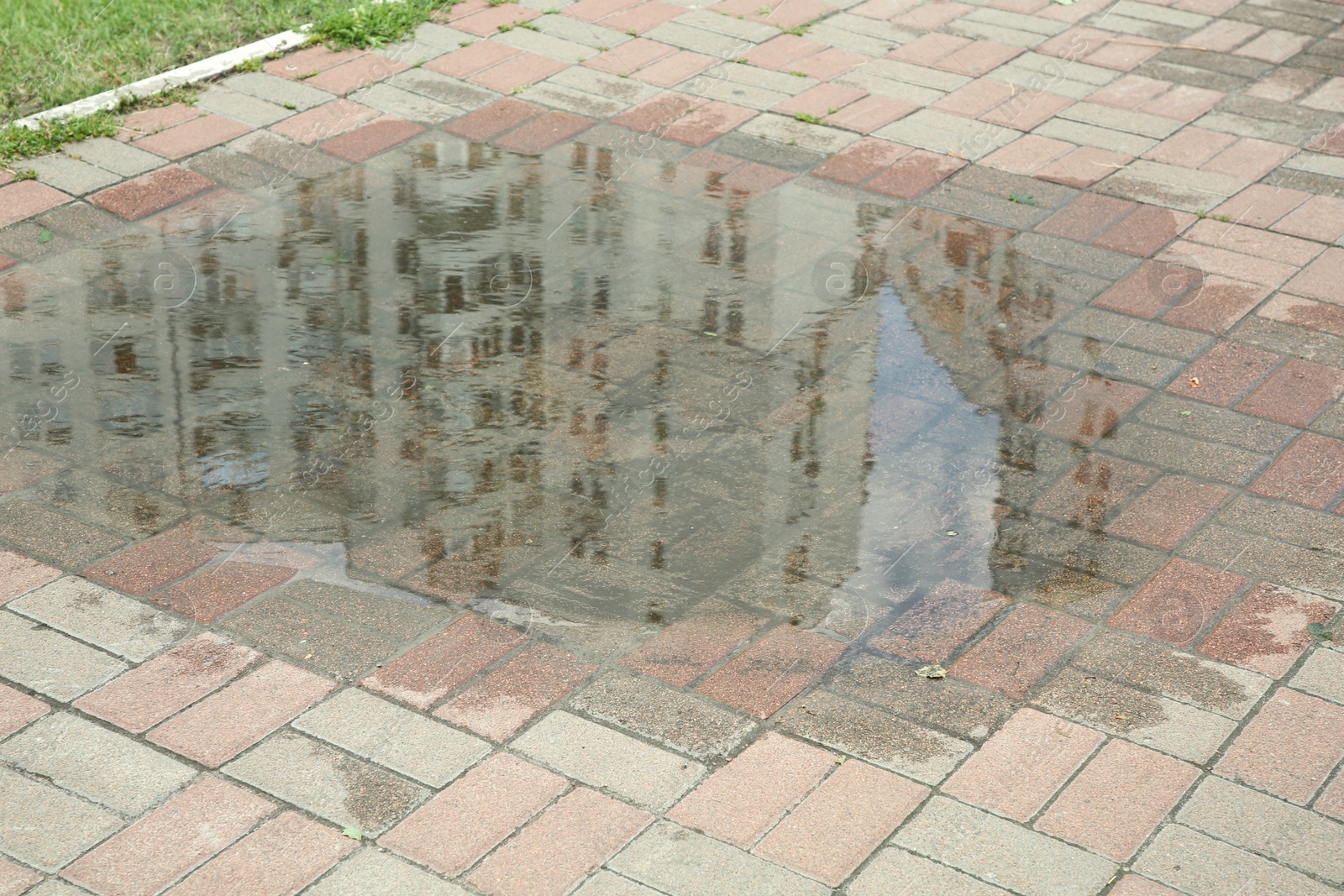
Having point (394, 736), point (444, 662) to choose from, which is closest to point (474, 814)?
point (394, 736)

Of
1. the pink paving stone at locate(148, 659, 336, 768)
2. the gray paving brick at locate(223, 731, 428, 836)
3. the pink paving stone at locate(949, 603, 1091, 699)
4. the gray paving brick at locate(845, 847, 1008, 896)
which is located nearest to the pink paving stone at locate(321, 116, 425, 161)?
the pink paving stone at locate(148, 659, 336, 768)

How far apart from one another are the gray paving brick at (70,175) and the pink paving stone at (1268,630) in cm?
503

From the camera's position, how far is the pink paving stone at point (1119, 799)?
3209mm

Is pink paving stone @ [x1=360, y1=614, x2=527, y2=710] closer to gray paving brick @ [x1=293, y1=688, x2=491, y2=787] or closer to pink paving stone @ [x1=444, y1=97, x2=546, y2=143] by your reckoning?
gray paving brick @ [x1=293, y1=688, x2=491, y2=787]

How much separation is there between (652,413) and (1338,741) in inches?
93.1

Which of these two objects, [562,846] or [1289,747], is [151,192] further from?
[1289,747]

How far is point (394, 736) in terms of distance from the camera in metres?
3.47

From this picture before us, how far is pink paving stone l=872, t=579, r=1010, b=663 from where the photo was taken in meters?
3.80

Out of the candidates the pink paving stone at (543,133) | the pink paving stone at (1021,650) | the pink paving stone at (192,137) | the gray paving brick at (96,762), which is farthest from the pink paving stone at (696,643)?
the pink paving stone at (192,137)

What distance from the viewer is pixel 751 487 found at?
4473 mm

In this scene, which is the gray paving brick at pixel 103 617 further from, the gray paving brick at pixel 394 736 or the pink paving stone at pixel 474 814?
the pink paving stone at pixel 474 814

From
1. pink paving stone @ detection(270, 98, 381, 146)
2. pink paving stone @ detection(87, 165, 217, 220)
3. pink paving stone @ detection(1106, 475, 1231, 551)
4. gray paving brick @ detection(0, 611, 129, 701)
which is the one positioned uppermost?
pink paving stone @ detection(270, 98, 381, 146)

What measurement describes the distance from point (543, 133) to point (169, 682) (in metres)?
3.95

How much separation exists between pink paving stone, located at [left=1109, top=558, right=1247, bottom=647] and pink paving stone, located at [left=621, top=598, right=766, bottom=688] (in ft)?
3.45
